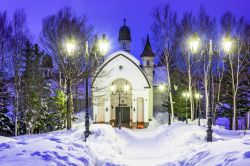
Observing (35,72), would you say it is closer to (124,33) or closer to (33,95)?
(33,95)

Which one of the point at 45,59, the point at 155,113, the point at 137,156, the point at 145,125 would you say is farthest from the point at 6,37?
the point at 155,113

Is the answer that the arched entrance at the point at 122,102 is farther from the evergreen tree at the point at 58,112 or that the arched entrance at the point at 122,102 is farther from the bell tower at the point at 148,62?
the evergreen tree at the point at 58,112

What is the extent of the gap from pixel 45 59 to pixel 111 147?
22.6m

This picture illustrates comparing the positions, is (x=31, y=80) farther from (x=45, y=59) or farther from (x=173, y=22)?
(x=173, y=22)

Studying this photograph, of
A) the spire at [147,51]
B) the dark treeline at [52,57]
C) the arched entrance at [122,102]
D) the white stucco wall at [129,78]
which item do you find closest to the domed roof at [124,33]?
the spire at [147,51]

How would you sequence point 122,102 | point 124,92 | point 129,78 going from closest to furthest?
point 129,78
point 124,92
point 122,102

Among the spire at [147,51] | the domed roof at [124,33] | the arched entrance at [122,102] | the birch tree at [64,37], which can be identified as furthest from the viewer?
the domed roof at [124,33]

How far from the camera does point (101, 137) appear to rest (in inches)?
699

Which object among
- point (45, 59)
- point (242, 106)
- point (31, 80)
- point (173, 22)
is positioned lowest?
point (242, 106)

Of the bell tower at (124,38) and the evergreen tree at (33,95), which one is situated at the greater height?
the bell tower at (124,38)

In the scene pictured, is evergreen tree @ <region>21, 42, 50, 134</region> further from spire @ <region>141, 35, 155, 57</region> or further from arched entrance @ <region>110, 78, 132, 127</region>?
spire @ <region>141, 35, 155, 57</region>

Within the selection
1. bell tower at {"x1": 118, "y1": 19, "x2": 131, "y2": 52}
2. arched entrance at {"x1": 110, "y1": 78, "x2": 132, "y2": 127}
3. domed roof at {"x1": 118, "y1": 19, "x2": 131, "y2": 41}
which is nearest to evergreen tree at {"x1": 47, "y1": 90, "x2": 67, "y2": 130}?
arched entrance at {"x1": 110, "y1": 78, "x2": 132, "y2": 127}

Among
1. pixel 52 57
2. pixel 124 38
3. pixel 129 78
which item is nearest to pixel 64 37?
pixel 52 57

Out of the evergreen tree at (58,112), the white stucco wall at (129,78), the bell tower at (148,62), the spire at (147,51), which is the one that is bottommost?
the evergreen tree at (58,112)
